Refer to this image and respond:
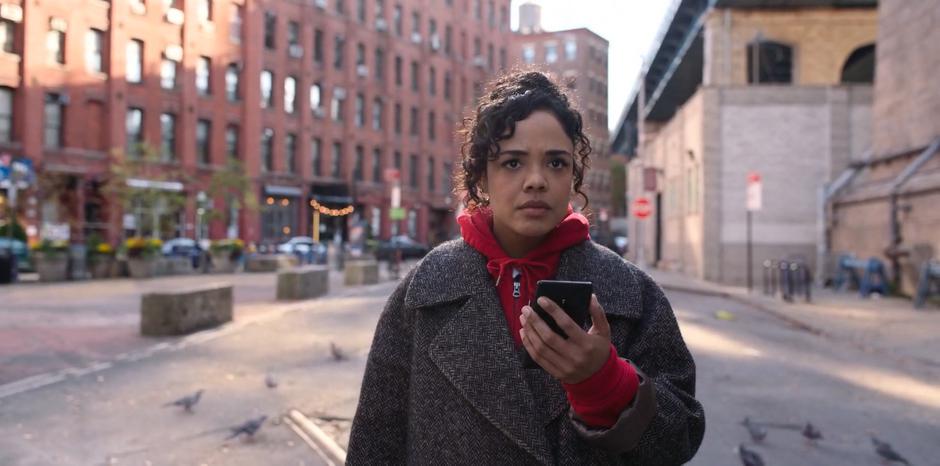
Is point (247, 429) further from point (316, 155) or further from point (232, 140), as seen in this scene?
point (316, 155)

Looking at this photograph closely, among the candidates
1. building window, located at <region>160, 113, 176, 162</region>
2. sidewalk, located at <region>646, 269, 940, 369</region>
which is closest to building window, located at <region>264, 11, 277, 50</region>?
building window, located at <region>160, 113, 176, 162</region>

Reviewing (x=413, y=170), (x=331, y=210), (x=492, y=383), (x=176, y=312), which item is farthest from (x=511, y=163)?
(x=413, y=170)

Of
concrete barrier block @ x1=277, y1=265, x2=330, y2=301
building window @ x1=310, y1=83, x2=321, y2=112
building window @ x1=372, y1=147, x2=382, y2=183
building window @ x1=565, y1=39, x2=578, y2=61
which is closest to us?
building window @ x1=565, y1=39, x2=578, y2=61

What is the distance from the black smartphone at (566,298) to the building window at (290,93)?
42.9m

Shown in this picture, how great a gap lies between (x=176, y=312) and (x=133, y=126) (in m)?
27.7

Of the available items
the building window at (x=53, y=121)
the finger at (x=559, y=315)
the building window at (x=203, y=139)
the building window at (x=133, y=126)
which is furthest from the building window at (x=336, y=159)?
the finger at (x=559, y=315)

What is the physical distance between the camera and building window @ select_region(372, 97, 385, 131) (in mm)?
49206

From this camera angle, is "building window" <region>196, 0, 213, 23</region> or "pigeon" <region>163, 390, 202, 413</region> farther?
"building window" <region>196, 0, 213, 23</region>

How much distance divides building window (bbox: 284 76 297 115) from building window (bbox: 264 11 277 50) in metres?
2.02

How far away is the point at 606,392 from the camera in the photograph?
1.47m

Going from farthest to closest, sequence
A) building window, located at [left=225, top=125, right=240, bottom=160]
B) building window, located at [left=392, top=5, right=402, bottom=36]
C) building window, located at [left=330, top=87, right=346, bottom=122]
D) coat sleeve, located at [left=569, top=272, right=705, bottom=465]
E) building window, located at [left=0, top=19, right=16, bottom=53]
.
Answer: building window, located at [left=392, top=5, right=402, bottom=36]
building window, located at [left=330, top=87, right=346, bottom=122]
building window, located at [left=225, top=125, right=240, bottom=160]
building window, located at [left=0, top=19, right=16, bottom=53]
coat sleeve, located at [left=569, top=272, right=705, bottom=465]

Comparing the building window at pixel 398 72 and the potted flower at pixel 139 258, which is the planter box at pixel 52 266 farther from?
the building window at pixel 398 72

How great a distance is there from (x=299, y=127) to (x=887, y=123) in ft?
105

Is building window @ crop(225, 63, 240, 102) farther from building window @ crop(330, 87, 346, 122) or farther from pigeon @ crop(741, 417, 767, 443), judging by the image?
pigeon @ crop(741, 417, 767, 443)
